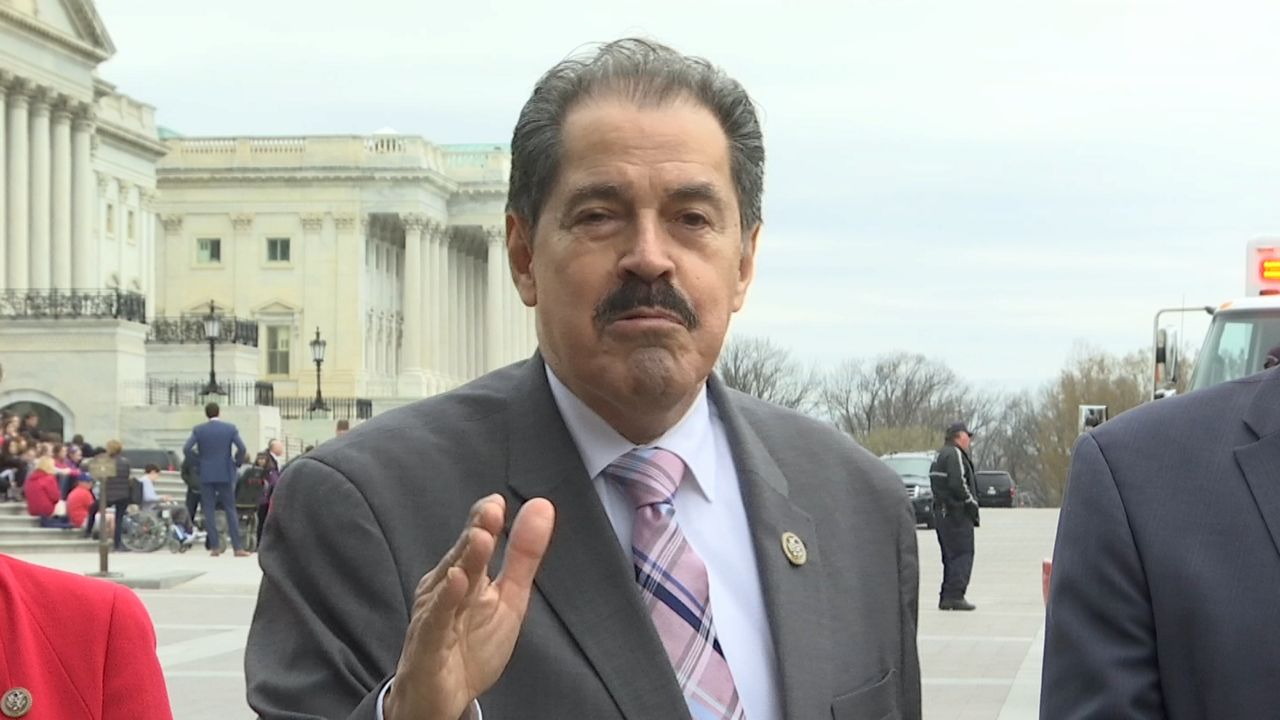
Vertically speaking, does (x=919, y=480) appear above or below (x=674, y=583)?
below

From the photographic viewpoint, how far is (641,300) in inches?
129

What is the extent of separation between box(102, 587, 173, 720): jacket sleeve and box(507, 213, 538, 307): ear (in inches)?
32.7

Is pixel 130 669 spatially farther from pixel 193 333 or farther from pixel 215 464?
pixel 193 333

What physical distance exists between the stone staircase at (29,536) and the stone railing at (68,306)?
19614 millimetres

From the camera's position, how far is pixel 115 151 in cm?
8400

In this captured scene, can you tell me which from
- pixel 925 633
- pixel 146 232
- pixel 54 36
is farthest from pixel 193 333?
pixel 925 633

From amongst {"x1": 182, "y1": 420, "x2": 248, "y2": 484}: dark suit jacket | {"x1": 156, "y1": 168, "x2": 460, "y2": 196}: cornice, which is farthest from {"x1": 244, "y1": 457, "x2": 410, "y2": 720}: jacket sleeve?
{"x1": 156, "y1": 168, "x2": 460, "y2": 196}: cornice

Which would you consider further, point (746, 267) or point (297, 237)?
point (297, 237)

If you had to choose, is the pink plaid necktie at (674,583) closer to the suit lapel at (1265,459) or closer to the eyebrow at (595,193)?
the eyebrow at (595,193)

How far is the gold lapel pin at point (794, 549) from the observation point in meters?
3.37

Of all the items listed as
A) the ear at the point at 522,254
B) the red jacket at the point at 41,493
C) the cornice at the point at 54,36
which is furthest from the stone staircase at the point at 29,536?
the cornice at the point at 54,36

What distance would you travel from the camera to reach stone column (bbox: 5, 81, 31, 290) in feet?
216

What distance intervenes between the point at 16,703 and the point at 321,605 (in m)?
0.45

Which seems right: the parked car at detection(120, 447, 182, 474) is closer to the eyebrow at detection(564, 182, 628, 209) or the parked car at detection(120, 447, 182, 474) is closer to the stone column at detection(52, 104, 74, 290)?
the stone column at detection(52, 104, 74, 290)
